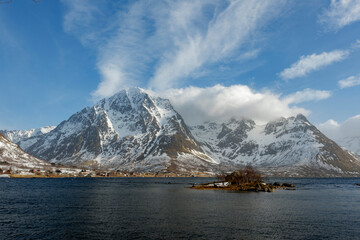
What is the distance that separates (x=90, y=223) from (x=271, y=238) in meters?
40.4

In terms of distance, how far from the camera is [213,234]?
55844 millimetres

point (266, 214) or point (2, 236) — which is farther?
point (266, 214)

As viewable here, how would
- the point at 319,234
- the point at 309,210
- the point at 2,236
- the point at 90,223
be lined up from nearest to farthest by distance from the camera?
the point at 2,236 < the point at 319,234 < the point at 90,223 < the point at 309,210

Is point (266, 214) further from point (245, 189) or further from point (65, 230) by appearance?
point (245, 189)

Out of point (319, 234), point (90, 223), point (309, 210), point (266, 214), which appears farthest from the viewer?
point (309, 210)

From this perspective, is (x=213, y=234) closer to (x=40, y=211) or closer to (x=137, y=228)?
(x=137, y=228)

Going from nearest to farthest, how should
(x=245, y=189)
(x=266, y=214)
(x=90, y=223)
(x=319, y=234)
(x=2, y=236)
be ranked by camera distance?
(x=2, y=236) → (x=319, y=234) → (x=90, y=223) → (x=266, y=214) → (x=245, y=189)

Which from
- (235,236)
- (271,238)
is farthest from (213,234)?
(271,238)

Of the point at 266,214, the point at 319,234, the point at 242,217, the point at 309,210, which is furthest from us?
the point at 309,210

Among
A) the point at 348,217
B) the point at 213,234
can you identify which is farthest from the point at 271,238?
the point at 348,217

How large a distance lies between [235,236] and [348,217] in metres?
43.9

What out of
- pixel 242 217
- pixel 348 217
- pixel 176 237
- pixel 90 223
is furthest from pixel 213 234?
pixel 348 217

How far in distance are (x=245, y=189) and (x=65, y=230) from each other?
139 m

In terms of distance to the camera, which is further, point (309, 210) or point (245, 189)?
point (245, 189)
